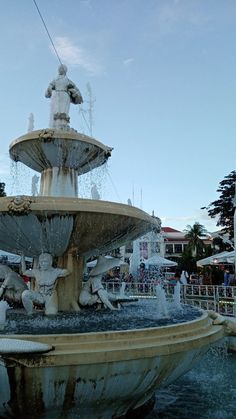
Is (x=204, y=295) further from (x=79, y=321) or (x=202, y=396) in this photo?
(x=79, y=321)

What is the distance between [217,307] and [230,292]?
1.59 meters

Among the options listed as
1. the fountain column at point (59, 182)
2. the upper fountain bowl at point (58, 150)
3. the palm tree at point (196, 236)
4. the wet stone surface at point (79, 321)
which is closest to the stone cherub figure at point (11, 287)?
the wet stone surface at point (79, 321)

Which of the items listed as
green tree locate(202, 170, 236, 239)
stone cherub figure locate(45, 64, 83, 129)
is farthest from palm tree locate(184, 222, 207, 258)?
stone cherub figure locate(45, 64, 83, 129)

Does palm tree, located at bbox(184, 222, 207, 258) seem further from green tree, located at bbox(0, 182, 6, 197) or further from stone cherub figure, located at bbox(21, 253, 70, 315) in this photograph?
stone cherub figure, located at bbox(21, 253, 70, 315)

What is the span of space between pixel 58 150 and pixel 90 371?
13.8 feet

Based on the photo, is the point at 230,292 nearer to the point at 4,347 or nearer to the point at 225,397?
the point at 225,397

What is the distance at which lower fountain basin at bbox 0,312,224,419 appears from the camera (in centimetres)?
362

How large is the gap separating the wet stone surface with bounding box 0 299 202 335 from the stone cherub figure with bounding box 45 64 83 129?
3.73 metres

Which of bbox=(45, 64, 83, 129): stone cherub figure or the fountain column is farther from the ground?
bbox=(45, 64, 83, 129): stone cherub figure

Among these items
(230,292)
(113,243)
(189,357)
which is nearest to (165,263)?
(230,292)

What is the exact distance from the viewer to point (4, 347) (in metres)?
3.51

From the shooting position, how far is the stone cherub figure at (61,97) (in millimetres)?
7957

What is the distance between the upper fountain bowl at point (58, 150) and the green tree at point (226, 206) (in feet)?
104

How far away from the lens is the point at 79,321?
5.13 meters
